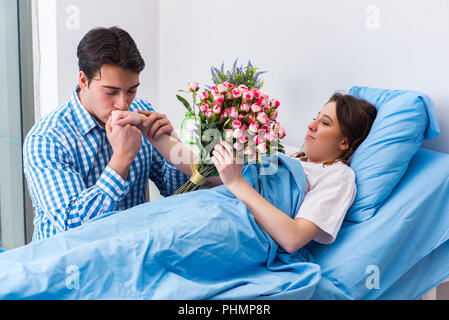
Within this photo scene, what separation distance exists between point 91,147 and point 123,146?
0.21 meters

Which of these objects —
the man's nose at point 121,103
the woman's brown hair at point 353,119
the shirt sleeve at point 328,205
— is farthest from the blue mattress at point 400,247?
the man's nose at point 121,103

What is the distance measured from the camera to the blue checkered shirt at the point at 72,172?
1.42 metres

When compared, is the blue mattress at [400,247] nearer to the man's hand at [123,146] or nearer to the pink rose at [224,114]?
the pink rose at [224,114]

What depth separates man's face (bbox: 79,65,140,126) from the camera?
1.58 metres

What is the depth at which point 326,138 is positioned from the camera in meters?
1.60

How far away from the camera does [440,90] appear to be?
1.43 m

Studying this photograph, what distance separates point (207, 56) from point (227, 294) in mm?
Result: 1802

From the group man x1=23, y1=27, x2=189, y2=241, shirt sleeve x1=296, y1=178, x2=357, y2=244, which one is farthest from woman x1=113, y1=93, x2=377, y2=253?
man x1=23, y1=27, x2=189, y2=241

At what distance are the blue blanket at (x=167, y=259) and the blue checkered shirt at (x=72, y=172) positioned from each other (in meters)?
0.12

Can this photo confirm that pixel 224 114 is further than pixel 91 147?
No

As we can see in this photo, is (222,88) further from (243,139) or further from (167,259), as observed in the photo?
(167,259)

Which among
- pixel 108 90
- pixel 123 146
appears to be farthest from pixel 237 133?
pixel 108 90

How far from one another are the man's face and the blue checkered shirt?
0.15ft
